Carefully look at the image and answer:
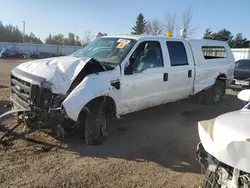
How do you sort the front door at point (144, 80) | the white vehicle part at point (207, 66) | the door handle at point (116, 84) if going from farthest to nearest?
1. the white vehicle part at point (207, 66)
2. the front door at point (144, 80)
3. the door handle at point (116, 84)

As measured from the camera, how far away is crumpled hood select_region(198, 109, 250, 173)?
230cm

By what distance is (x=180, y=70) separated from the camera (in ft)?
20.2

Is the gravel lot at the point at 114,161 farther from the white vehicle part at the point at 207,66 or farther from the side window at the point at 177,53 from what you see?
the white vehicle part at the point at 207,66

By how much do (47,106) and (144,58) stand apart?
2.30 metres

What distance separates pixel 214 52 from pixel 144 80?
373 centimetres

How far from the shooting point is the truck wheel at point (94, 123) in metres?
4.42

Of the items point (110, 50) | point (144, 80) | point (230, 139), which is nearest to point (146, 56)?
point (144, 80)

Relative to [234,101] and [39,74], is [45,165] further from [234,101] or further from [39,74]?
[234,101]

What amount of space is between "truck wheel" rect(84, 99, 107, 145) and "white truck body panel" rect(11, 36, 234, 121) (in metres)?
0.23

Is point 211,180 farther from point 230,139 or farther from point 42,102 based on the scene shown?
point 42,102

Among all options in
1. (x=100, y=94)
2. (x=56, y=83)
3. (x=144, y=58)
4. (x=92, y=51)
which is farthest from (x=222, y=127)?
(x=92, y=51)

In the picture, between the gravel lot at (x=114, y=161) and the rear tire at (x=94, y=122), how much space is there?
141 mm

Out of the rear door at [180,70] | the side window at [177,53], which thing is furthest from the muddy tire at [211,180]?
the side window at [177,53]

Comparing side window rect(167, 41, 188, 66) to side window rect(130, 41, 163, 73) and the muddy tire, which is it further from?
the muddy tire
